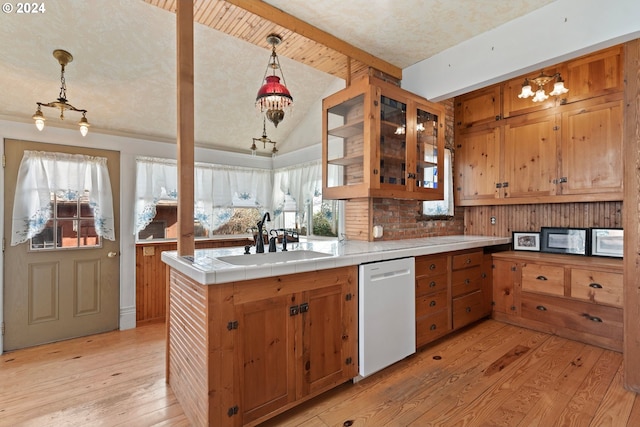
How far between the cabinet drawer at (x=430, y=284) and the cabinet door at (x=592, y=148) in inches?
65.5

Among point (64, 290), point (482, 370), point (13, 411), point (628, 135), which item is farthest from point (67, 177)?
point (628, 135)

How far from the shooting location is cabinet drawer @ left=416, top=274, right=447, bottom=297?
2.55 m

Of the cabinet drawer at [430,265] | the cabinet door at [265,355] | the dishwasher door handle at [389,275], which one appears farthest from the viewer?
the cabinet drawer at [430,265]

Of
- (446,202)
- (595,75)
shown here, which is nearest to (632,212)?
(595,75)

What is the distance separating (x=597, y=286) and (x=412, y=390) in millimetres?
2015

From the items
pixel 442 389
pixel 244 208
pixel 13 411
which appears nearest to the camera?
pixel 13 411

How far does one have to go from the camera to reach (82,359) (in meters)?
2.71

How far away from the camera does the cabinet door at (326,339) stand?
1.84m

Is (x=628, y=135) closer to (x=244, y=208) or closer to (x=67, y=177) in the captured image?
(x=244, y=208)

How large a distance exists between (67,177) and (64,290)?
47.1 inches

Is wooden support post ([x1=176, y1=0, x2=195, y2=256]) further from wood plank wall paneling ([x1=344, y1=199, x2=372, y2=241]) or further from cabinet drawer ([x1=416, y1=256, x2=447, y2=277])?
cabinet drawer ([x1=416, y1=256, x2=447, y2=277])

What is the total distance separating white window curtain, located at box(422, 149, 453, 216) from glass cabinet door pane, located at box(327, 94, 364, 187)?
50.6 inches

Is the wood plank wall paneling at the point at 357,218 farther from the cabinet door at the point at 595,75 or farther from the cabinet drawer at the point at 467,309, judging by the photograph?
the cabinet door at the point at 595,75

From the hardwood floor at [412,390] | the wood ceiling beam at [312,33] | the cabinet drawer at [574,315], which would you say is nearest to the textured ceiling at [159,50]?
the wood ceiling beam at [312,33]
